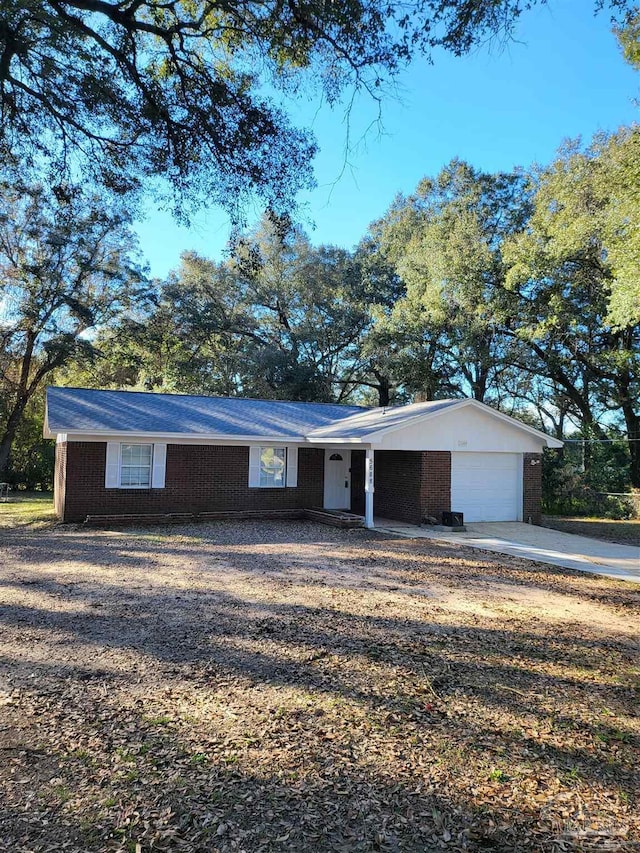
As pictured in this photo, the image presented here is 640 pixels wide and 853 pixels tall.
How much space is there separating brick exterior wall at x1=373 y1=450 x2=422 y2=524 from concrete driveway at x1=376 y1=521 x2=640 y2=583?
0.59 m

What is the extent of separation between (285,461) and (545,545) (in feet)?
25.9

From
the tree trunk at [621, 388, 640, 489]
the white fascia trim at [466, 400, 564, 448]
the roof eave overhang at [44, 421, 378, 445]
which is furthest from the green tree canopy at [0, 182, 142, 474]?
the tree trunk at [621, 388, 640, 489]

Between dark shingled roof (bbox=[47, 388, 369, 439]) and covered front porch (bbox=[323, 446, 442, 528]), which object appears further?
covered front porch (bbox=[323, 446, 442, 528])

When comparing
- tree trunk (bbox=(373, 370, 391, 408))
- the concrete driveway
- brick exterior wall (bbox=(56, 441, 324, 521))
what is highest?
tree trunk (bbox=(373, 370, 391, 408))

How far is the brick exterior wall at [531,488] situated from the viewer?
16.8 m

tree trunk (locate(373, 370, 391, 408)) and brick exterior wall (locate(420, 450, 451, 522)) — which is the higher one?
tree trunk (locate(373, 370, 391, 408))

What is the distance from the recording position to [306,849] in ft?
9.02

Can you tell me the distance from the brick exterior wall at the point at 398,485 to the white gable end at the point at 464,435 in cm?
67

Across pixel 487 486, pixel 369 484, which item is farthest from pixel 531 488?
pixel 369 484

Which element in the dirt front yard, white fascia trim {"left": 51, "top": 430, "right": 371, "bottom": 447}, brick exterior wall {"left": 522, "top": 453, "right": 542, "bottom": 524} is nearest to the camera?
the dirt front yard

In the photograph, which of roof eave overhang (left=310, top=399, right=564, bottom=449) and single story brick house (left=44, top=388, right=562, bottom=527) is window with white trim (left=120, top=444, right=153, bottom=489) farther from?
roof eave overhang (left=310, top=399, right=564, bottom=449)

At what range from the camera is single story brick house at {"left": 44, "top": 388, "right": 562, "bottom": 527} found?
1480cm

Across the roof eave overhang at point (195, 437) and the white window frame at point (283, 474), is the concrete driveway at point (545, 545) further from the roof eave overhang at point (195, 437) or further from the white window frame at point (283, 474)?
the white window frame at point (283, 474)

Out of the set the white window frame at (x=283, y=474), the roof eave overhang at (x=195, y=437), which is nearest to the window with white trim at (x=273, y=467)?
the white window frame at (x=283, y=474)
